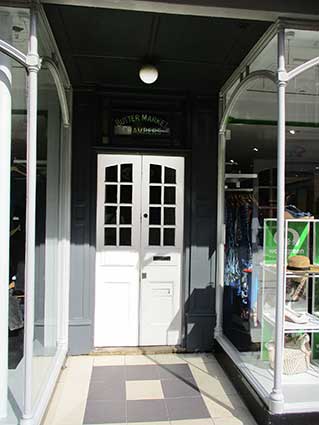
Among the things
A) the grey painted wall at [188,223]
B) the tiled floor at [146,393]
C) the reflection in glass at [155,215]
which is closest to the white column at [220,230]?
the grey painted wall at [188,223]

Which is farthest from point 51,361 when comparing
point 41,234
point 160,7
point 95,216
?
point 160,7

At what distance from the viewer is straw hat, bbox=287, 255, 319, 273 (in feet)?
9.61

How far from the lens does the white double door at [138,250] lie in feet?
12.5

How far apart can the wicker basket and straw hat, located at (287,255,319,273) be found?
54cm

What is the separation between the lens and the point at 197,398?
290cm

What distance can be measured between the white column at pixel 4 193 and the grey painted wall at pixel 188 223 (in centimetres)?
143

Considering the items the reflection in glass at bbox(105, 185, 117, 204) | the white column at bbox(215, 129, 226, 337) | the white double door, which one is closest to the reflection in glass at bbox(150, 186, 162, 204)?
the white double door

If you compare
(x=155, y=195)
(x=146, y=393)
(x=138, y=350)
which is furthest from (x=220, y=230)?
(x=146, y=393)

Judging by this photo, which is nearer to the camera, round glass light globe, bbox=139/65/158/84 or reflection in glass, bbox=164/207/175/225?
round glass light globe, bbox=139/65/158/84

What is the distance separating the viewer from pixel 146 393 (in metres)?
2.97

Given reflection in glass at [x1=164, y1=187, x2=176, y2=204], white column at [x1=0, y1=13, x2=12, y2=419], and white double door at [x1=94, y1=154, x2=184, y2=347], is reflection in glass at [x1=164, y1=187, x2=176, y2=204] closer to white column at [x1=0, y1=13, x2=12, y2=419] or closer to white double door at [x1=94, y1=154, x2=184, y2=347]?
white double door at [x1=94, y1=154, x2=184, y2=347]

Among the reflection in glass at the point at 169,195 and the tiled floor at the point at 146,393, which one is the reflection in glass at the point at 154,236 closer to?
the reflection in glass at the point at 169,195

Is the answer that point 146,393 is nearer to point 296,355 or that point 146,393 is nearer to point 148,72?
point 296,355

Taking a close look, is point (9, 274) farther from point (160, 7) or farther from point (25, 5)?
point (160, 7)
